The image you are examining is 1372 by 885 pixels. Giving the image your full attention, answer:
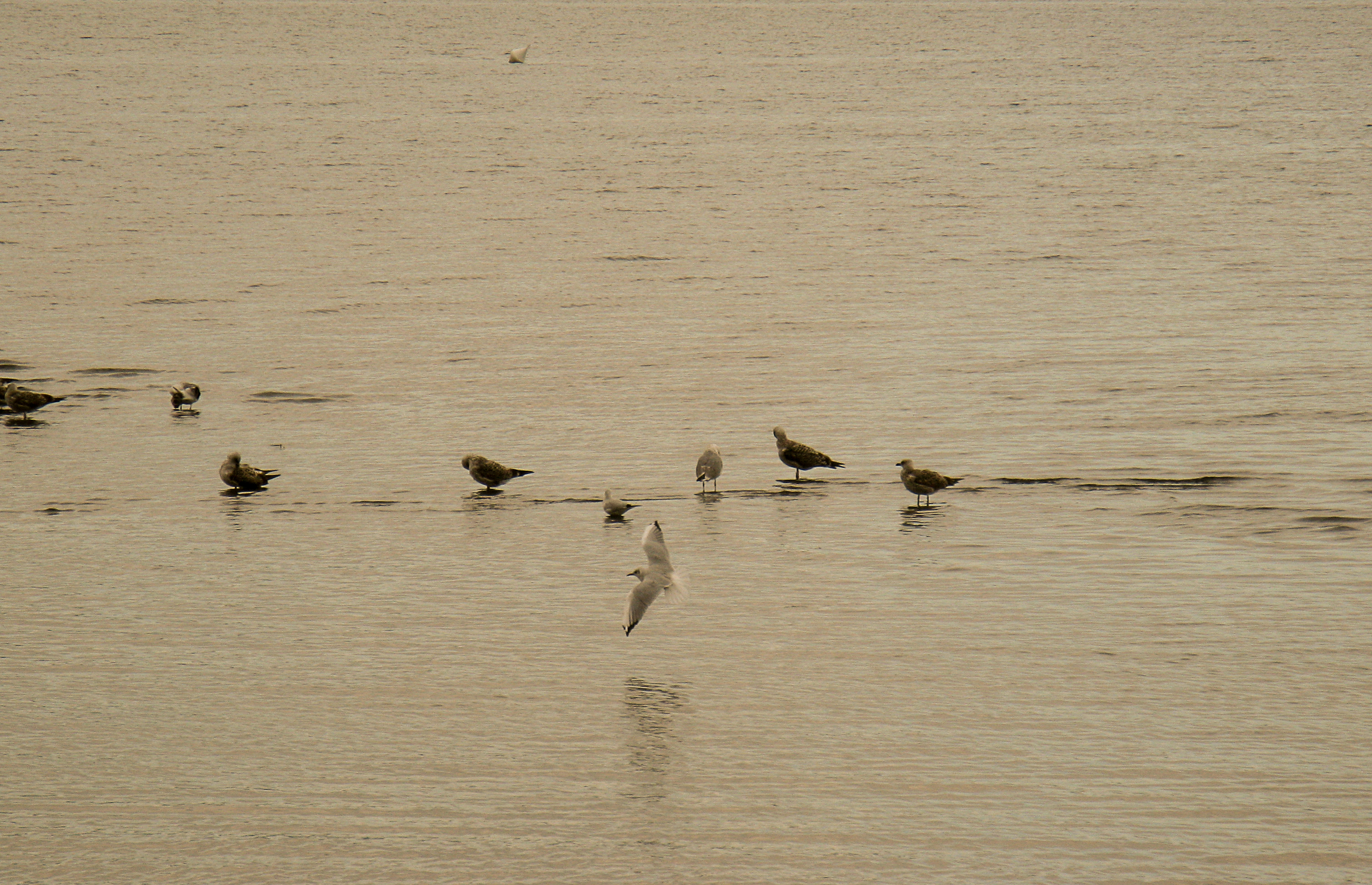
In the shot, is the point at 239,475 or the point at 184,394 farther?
the point at 184,394

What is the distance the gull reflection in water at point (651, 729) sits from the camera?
11523 mm

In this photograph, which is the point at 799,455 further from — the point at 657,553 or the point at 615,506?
the point at 657,553

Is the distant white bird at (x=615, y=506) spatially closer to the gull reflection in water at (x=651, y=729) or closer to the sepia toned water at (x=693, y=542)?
the sepia toned water at (x=693, y=542)

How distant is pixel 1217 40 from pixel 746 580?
393 ft

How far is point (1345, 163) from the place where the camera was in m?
54.1

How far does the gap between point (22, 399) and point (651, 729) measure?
13.7m

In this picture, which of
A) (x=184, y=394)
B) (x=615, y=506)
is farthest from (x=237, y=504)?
(x=184, y=394)

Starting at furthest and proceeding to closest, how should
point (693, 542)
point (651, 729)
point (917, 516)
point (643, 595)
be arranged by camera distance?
point (917, 516) → point (693, 542) → point (643, 595) → point (651, 729)

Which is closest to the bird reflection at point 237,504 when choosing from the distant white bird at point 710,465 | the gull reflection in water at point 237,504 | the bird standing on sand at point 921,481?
the gull reflection in water at point 237,504

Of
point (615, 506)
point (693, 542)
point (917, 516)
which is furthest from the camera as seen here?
point (917, 516)

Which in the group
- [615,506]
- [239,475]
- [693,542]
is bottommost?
[693,542]

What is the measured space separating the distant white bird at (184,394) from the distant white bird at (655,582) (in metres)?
11.5

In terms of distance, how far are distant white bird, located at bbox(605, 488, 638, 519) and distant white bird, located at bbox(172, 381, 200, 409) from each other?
312 inches

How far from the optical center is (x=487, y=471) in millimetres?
19094
